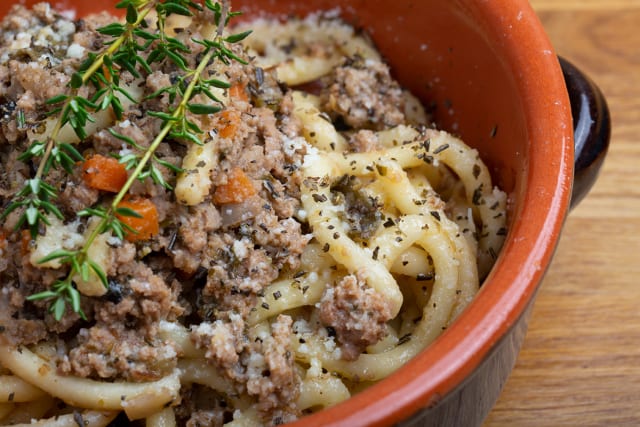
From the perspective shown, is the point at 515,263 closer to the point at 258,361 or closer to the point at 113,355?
the point at 258,361

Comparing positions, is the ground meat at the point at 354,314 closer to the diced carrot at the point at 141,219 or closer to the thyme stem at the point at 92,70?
the diced carrot at the point at 141,219

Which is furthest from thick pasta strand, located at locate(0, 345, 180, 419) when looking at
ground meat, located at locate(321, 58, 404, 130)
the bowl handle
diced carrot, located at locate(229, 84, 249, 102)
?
the bowl handle

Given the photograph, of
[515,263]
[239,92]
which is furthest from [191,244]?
[515,263]

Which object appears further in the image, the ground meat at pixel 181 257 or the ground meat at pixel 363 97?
the ground meat at pixel 363 97

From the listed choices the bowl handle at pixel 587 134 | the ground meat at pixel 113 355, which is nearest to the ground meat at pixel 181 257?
the ground meat at pixel 113 355

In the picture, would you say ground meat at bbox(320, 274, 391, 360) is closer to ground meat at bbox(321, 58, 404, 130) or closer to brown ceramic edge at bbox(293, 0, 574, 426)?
brown ceramic edge at bbox(293, 0, 574, 426)
